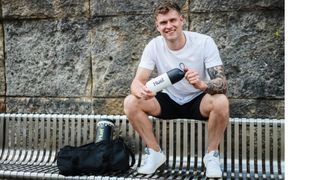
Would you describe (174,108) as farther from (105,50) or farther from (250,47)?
(105,50)

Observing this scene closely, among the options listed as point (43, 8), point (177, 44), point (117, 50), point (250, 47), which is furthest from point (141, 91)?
point (43, 8)

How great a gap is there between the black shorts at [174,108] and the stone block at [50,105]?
0.99m

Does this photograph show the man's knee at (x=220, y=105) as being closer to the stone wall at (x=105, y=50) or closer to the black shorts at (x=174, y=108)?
the black shorts at (x=174, y=108)

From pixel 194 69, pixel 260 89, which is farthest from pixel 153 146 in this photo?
pixel 260 89

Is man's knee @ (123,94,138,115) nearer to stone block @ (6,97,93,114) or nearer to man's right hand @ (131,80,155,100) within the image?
man's right hand @ (131,80,155,100)

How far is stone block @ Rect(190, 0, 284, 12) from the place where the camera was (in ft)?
10.6

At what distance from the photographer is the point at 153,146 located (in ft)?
9.38

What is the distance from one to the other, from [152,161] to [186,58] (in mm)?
779

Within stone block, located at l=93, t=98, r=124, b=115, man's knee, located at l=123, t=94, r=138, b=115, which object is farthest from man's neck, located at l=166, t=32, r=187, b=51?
stone block, located at l=93, t=98, r=124, b=115

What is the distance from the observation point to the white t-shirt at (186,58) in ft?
9.46

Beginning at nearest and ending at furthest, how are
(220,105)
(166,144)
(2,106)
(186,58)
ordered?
1. (220,105)
2. (186,58)
3. (166,144)
4. (2,106)

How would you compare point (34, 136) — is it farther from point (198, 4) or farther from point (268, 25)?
point (268, 25)

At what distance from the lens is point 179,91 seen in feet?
9.71
